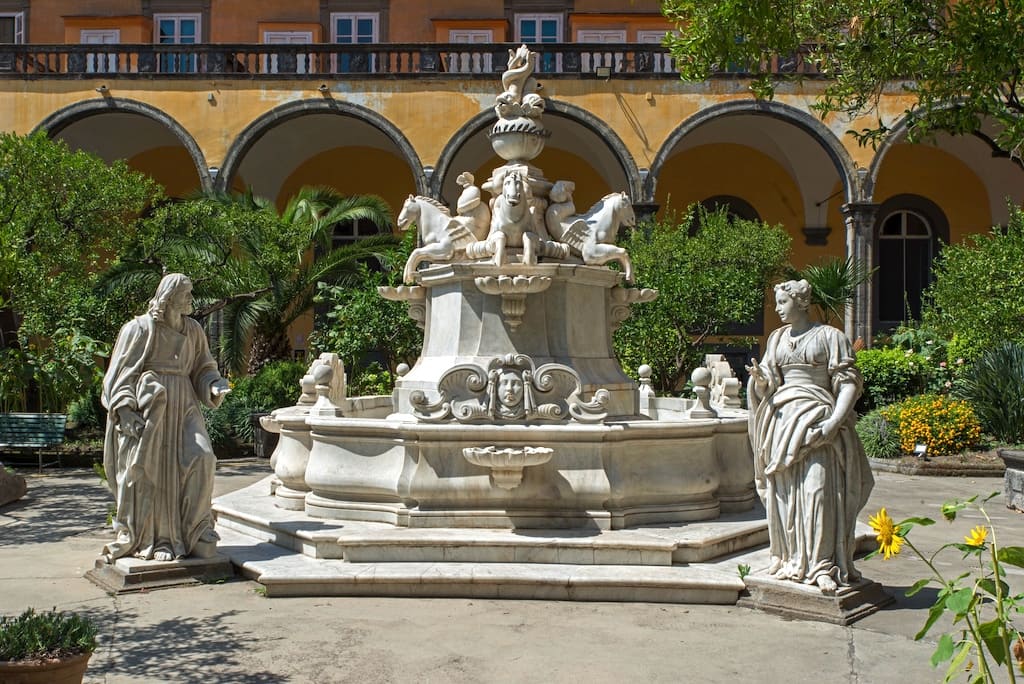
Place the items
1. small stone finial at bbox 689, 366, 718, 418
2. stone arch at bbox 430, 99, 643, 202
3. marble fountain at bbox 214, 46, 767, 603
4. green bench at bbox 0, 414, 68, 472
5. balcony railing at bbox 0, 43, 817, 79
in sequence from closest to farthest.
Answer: marble fountain at bbox 214, 46, 767, 603 → small stone finial at bbox 689, 366, 718, 418 → green bench at bbox 0, 414, 68, 472 → stone arch at bbox 430, 99, 643, 202 → balcony railing at bbox 0, 43, 817, 79

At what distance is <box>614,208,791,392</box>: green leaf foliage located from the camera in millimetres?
17000

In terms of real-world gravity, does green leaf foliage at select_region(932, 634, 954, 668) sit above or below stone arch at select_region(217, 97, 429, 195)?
below

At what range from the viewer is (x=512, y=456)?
6.38 m

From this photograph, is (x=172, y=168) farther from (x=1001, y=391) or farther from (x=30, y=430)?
(x=1001, y=391)

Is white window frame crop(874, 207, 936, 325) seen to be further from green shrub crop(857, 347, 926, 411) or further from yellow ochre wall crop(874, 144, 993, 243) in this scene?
green shrub crop(857, 347, 926, 411)

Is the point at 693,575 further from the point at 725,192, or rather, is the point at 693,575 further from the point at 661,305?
the point at 725,192

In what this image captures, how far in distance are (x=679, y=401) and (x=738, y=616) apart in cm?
405

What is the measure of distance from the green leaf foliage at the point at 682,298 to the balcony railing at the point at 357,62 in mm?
4992

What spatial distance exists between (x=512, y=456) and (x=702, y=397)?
187 centimetres

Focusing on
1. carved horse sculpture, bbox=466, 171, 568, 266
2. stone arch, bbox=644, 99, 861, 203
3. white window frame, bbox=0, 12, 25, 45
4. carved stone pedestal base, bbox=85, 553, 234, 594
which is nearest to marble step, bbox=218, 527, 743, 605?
carved stone pedestal base, bbox=85, 553, 234, 594

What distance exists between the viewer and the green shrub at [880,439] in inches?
555

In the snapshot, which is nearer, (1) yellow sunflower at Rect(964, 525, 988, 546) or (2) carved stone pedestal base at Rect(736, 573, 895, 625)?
(1) yellow sunflower at Rect(964, 525, 988, 546)

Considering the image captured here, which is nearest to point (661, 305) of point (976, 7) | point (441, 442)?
point (976, 7)

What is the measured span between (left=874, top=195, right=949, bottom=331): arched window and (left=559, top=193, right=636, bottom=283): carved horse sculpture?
61.2 feet
